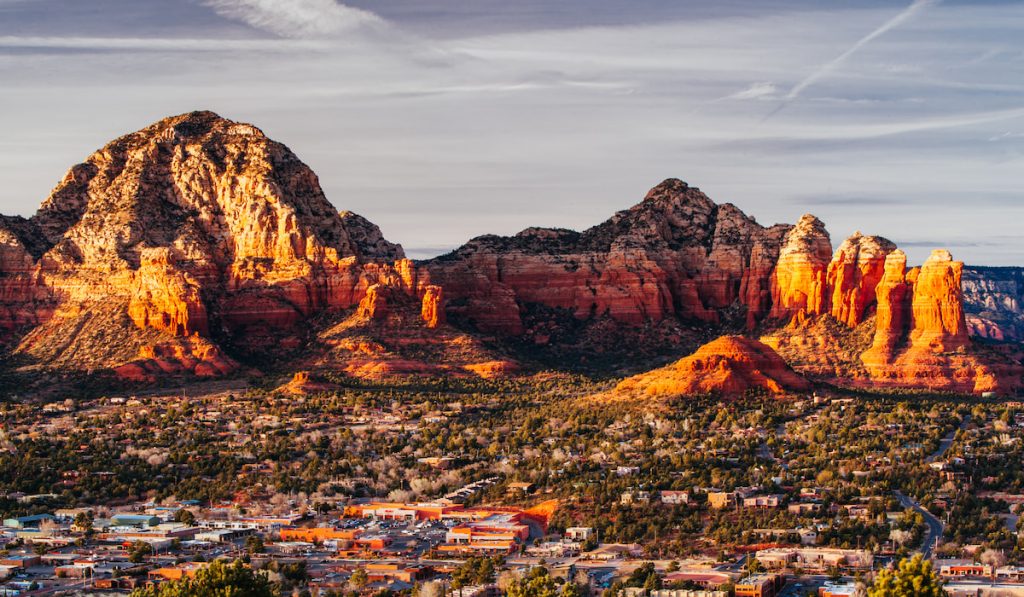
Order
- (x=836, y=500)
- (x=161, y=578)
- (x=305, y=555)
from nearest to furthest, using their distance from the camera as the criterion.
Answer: (x=161, y=578) < (x=305, y=555) < (x=836, y=500)

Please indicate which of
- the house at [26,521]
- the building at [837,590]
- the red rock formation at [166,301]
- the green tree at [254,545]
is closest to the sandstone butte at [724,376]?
the red rock formation at [166,301]

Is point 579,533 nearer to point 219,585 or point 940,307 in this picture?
point 219,585

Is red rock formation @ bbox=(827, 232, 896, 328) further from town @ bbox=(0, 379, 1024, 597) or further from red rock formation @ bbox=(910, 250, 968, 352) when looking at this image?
town @ bbox=(0, 379, 1024, 597)

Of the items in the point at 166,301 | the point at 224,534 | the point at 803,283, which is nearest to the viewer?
the point at 224,534

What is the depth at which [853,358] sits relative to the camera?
7318 inches

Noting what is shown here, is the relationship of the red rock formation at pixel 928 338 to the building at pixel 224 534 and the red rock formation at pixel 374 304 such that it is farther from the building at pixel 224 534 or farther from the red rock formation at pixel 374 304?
the building at pixel 224 534

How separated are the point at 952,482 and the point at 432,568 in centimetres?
3679

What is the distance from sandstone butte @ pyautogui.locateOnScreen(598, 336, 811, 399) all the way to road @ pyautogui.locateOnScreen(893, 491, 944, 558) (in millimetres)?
33136

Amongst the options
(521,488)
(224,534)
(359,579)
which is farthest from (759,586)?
(224,534)

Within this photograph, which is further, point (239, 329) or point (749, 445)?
point (239, 329)

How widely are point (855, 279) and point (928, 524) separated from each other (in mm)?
78252

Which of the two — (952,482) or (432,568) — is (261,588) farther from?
(952,482)

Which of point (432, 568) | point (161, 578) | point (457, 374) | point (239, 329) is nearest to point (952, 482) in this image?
point (432, 568)

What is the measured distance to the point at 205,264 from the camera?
192 metres
